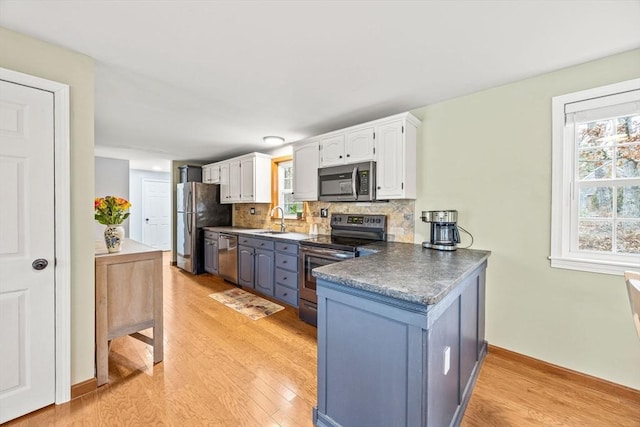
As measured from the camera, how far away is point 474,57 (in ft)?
6.21

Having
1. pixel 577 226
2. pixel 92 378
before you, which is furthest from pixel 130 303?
pixel 577 226

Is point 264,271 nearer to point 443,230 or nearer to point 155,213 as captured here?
point 443,230

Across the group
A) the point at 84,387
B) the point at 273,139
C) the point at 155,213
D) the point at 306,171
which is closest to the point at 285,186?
the point at 273,139

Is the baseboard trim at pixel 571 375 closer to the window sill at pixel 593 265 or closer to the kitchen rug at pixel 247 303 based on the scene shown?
the window sill at pixel 593 265

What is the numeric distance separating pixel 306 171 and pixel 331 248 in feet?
4.13

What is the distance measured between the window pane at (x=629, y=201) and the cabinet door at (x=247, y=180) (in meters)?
4.16

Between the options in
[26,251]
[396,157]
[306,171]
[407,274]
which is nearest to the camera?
[407,274]

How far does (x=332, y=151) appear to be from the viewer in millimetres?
3236

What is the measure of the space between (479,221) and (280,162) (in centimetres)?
320

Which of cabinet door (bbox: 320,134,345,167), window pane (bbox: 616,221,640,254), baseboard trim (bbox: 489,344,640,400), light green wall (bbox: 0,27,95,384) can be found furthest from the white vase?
window pane (bbox: 616,221,640,254)

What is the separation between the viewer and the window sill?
1.86m

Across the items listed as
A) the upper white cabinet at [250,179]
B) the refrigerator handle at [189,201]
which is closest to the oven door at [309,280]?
the upper white cabinet at [250,179]

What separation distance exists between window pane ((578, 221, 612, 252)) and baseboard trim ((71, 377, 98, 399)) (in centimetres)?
368

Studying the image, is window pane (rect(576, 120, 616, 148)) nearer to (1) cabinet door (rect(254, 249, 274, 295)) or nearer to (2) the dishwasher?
(1) cabinet door (rect(254, 249, 274, 295))
